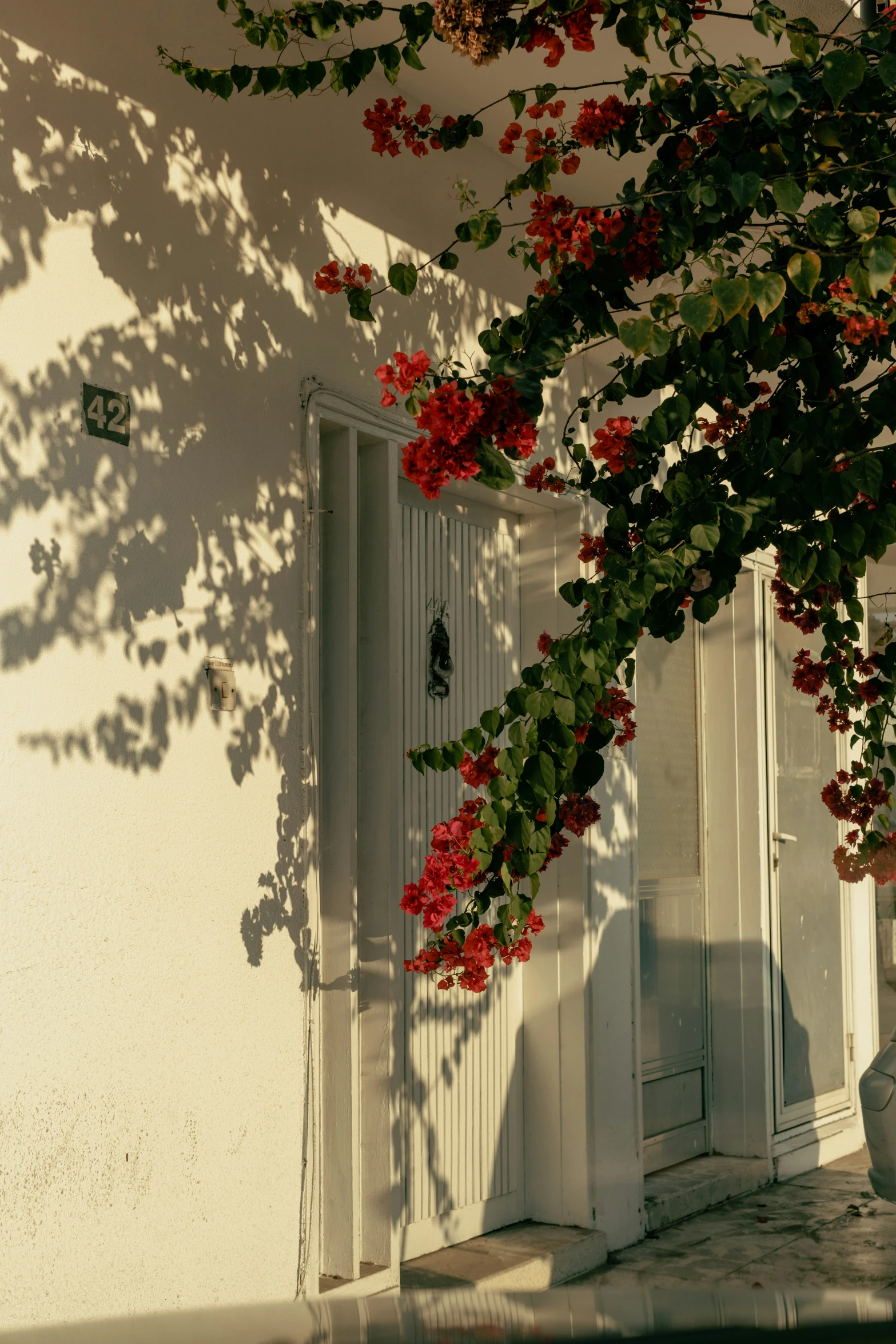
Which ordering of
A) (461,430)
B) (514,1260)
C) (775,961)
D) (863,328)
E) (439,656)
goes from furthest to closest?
1. (775,961)
2. (439,656)
3. (514,1260)
4. (461,430)
5. (863,328)

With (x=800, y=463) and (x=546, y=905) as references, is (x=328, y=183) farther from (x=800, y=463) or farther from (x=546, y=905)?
(x=546, y=905)

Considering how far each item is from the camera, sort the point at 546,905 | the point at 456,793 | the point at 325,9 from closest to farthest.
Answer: the point at 325,9 → the point at 456,793 → the point at 546,905

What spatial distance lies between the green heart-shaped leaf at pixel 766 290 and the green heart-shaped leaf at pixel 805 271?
3.2 inches

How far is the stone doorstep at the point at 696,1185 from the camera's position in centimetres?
465

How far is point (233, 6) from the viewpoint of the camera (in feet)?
9.93

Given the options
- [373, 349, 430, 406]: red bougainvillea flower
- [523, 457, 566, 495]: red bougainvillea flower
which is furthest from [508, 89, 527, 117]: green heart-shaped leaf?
Answer: [523, 457, 566, 495]: red bougainvillea flower

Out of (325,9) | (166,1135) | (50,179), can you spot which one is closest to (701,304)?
(325,9)

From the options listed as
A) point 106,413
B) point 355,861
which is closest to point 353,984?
point 355,861

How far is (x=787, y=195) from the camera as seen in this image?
1913 mm

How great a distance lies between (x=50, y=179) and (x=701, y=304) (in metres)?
1.40

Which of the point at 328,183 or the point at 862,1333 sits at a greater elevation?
the point at 328,183

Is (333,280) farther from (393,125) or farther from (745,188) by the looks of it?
(745,188)

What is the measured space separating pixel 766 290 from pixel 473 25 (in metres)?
0.71

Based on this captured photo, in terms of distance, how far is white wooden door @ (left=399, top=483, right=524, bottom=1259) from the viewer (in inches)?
148
